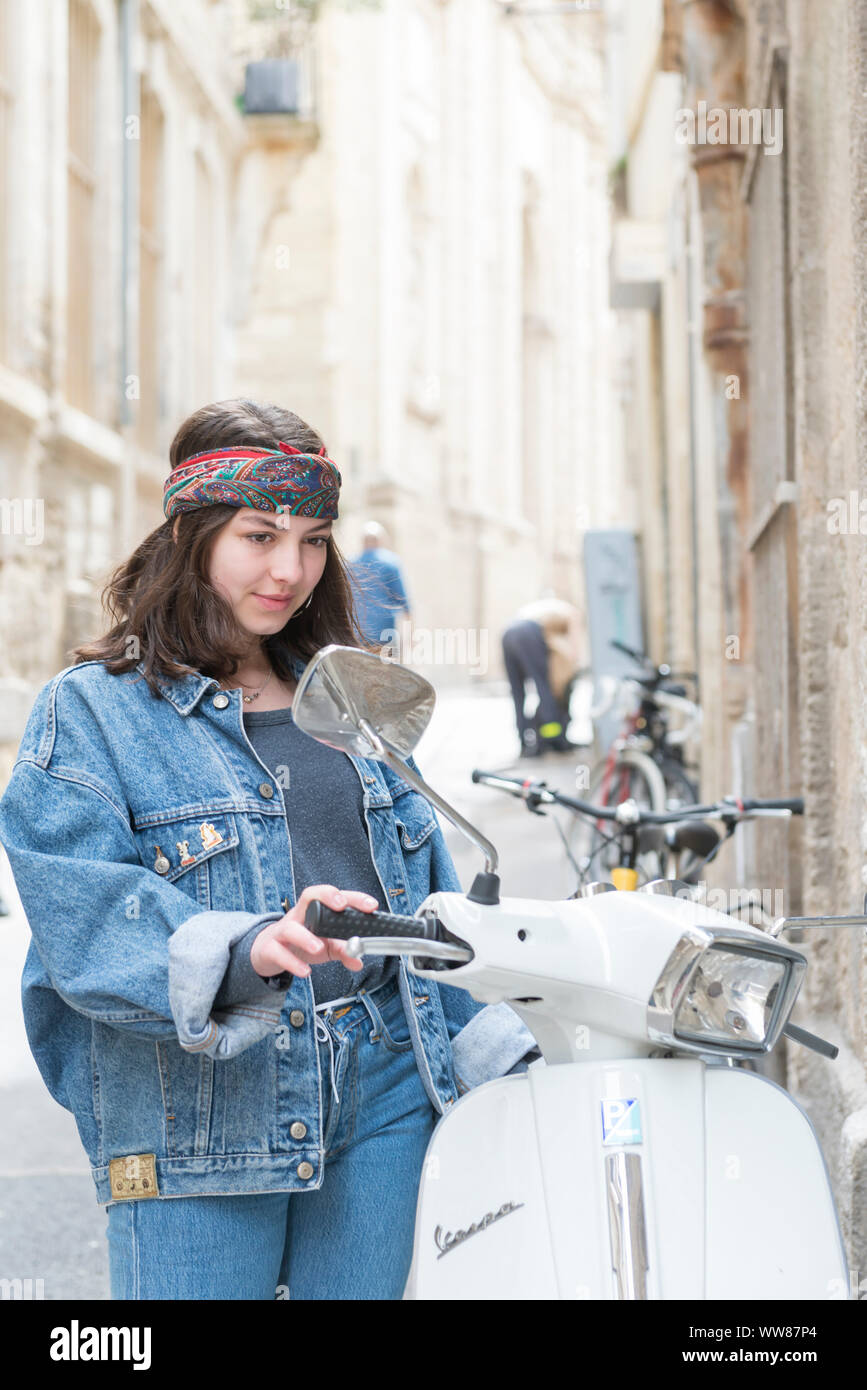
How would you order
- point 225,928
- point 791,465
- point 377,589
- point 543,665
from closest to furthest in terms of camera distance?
point 225,928
point 377,589
point 791,465
point 543,665

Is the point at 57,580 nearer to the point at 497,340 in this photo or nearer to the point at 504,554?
the point at 504,554

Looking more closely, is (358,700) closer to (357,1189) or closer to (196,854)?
(196,854)

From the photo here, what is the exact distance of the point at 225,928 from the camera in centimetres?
160

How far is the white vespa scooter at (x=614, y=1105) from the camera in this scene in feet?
4.81

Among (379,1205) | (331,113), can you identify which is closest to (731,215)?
(379,1205)

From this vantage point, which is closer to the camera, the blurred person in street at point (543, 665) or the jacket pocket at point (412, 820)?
the jacket pocket at point (412, 820)

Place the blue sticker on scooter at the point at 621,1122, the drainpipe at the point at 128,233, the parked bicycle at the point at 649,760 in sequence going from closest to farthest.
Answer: the blue sticker on scooter at the point at 621,1122
the parked bicycle at the point at 649,760
the drainpipe at the point at 128,233

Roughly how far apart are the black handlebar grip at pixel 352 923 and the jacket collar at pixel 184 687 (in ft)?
1.65

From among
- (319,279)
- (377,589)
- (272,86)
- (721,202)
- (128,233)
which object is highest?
(272,86)

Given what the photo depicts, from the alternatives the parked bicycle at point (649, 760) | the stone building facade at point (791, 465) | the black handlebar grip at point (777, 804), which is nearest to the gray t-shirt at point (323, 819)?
the stone building facade at point (791, 465)

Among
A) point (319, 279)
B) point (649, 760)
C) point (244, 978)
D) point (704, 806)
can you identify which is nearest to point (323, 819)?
point (244, 978)

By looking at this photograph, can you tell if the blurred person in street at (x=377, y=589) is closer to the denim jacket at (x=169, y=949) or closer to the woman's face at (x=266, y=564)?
the woman's face at (x=266, y=564)

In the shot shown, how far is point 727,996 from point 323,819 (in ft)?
1.95

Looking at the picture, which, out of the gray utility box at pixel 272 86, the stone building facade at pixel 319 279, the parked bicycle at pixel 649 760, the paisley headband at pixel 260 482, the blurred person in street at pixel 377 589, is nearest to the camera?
the paisley headband at pixel 260 482
